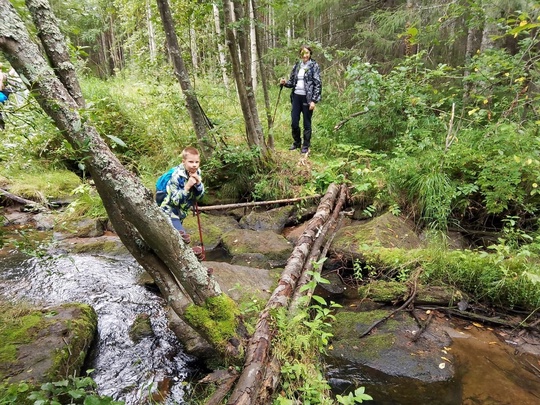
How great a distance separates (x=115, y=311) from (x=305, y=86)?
5.59 metres

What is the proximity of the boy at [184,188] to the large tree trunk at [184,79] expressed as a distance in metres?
2.82

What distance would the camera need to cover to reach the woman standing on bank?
7.12m

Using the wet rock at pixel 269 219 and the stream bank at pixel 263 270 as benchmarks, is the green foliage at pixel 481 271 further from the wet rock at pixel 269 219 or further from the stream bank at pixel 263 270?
the wet rock at pixel 269 219

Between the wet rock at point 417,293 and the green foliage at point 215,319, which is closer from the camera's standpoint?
the green foliage at point 215,319

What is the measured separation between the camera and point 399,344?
3.61 meters

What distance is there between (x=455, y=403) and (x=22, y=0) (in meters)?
4.38

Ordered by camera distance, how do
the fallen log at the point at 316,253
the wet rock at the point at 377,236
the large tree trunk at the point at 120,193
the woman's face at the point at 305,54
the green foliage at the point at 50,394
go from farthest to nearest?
the woman's face at the point at 305,54
the wet rock at the point at 377,236
the fallen log at the point at 316,253
the green foliage at the point at 50,394
the large tree trunk at the point at 120,193

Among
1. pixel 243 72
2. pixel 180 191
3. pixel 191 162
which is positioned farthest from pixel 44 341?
pixel 243 72

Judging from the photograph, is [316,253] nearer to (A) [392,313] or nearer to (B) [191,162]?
(A) [392,313]

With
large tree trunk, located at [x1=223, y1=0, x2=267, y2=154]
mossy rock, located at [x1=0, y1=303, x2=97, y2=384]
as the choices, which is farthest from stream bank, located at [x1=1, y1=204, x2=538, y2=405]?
large tree trunk, located at [x1=223, y1=0, x2=267, y2=154]

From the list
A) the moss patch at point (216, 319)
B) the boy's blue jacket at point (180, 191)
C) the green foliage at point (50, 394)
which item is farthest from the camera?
the boy's blue jacket at point (180, 191)

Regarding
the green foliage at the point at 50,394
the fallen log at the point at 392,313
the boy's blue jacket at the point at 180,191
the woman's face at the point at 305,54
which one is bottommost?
the fallen log at the point at 392,313

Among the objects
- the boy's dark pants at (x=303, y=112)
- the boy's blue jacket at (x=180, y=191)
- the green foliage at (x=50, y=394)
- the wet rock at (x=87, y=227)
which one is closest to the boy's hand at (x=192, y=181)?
the boy's blue jacket at (x=180, y=191)

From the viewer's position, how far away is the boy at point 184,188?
13.5ft
